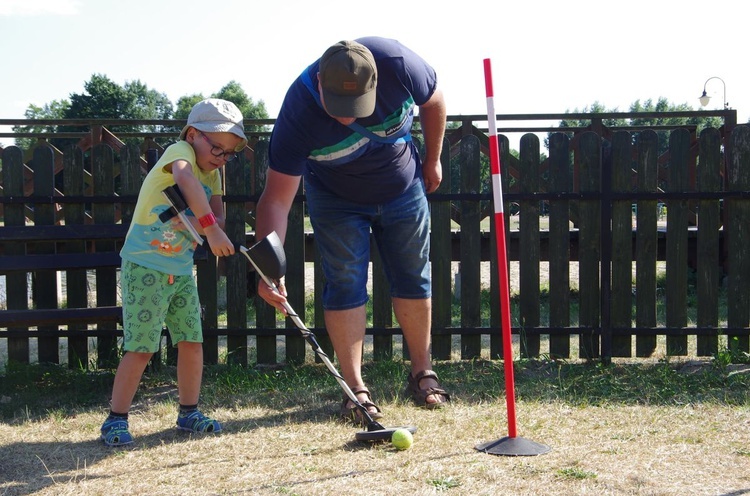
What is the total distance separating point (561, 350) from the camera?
521cm

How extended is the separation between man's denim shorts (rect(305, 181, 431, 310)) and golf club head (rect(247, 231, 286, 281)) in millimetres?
536

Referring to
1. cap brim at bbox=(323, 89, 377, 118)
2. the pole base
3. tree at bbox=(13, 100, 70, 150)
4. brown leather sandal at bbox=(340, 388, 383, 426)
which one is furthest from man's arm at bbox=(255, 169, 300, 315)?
tree at bbox=(13, 100, 70, 150)

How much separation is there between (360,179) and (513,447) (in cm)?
138

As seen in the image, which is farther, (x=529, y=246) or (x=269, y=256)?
(x=529, y=246)

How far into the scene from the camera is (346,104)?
118 inches

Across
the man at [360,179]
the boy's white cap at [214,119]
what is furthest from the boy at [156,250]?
the man at [360,179]

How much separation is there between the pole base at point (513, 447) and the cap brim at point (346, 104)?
144cm

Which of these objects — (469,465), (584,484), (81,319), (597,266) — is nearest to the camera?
(584,484)

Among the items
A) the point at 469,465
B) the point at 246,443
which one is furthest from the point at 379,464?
the point at 246,443

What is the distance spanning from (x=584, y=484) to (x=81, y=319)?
3.27m

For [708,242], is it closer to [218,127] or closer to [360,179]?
[360,179]

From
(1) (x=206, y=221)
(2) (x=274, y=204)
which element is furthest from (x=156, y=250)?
(2) (x=274, y=204)

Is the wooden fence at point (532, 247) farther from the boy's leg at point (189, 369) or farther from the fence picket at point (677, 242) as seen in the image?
the boy's leg at point (189, 369)

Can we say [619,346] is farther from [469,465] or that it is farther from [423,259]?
[469,465]
